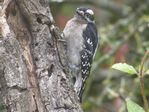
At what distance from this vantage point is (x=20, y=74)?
3389 mm

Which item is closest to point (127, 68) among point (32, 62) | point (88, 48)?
point (32, 62)

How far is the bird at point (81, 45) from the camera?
4633mm

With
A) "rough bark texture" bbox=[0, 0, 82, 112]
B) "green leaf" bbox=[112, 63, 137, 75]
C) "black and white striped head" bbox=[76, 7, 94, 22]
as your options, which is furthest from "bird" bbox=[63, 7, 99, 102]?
"green leaf" bbox=[112, 63, 137, 75]

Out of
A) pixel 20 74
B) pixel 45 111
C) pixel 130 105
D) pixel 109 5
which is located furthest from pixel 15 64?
pixel 109 5

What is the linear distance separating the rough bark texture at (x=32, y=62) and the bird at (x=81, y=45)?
36.5 inches

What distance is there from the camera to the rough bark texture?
336 centimetres

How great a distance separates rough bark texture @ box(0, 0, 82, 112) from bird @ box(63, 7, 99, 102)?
36.5 inches

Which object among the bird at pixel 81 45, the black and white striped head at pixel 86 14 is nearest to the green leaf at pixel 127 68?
the bird at pixel 81 45

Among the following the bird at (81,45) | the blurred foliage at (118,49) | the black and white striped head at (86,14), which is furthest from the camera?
the blurred foliage at (118,49)

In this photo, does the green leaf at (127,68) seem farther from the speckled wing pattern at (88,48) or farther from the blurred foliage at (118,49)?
the blurred foliage at (118,49)

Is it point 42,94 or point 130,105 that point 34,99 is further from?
point 130,105

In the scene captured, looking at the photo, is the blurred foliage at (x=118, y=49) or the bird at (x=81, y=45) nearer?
the bird at (x=81, y=45)

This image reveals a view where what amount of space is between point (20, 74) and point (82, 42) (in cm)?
150

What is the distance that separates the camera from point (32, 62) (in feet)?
11.6
